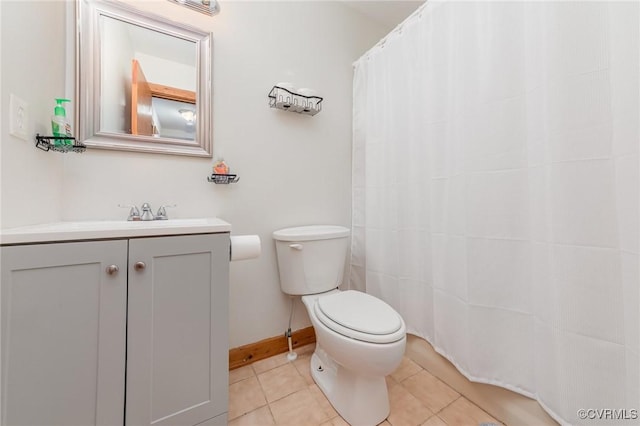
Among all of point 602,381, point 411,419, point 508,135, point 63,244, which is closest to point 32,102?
point 63,244

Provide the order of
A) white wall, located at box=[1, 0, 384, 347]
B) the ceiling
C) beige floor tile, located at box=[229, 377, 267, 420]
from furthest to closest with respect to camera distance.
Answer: the ceiling, beige floor tile, located at box=[229, 377, 267, 420], white wall, located at box=[1, 0, 384, 347]

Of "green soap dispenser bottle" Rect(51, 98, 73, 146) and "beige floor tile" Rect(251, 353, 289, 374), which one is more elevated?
"green soap dispenser bottle" Rect(51, 98, 73, 146)

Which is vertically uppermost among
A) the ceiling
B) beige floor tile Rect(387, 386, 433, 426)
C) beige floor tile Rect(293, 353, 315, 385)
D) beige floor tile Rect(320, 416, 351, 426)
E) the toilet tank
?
the ceiling

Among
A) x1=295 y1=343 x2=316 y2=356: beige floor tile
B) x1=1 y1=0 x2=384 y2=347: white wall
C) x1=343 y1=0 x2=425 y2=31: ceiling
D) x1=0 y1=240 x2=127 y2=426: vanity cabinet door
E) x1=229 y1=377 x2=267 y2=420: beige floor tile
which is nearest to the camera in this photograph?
x1=0 y1=240 x2=127 y2=426: vanity cabinet door

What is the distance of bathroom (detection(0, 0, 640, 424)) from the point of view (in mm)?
774

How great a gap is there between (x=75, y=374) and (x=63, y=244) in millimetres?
379

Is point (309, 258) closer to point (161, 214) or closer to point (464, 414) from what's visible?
point (161, 214)

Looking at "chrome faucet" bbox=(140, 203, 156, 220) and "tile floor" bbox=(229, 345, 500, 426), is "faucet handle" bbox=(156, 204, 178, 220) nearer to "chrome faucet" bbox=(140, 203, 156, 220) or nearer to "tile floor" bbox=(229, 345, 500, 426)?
"chrome faucet" bbox=(140, 203, 156, 220)

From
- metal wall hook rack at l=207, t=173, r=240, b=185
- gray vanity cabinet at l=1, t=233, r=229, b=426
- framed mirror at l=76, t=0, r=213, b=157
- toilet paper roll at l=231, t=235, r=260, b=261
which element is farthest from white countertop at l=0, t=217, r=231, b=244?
framed mirror at l=76, t=0, r=213, b=157

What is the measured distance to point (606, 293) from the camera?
0.70m

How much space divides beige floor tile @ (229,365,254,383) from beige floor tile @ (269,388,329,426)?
0.85 ft

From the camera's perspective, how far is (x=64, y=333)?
27.0 inches

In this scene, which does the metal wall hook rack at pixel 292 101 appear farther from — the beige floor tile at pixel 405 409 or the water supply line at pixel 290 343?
the beige floor tile at pixel 405 409

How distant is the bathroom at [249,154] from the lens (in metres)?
0.77
